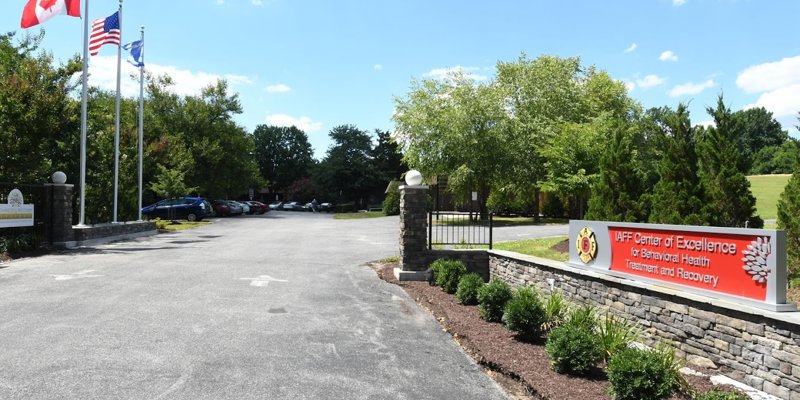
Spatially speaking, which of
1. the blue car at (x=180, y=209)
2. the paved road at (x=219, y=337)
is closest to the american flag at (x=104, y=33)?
the paved road at (x=219, y=337)

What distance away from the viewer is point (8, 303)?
9.04 meters

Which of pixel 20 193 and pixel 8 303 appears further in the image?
pixel 20 193

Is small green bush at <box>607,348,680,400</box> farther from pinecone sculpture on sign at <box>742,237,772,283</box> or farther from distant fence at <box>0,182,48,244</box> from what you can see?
distant fence at <box>0,182,48,244</box>

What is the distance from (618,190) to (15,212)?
58.6 ft

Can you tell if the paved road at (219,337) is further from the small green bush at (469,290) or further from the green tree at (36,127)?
the green tree at (36,127)

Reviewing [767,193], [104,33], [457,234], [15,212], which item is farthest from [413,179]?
[767,193]

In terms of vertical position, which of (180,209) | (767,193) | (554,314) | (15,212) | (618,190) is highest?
(767,193)

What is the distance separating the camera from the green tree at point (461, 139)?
32.5 m

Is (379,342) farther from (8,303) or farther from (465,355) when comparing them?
(8,303)

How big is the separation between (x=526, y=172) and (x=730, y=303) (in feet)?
88.8

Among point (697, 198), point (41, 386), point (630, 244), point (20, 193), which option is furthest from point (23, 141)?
point (697, 198)

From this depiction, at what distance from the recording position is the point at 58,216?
59.1 feet

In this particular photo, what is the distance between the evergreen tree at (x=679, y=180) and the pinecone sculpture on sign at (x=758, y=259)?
5718 mm

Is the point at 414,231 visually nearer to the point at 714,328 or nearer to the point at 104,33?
the point at 714,328
